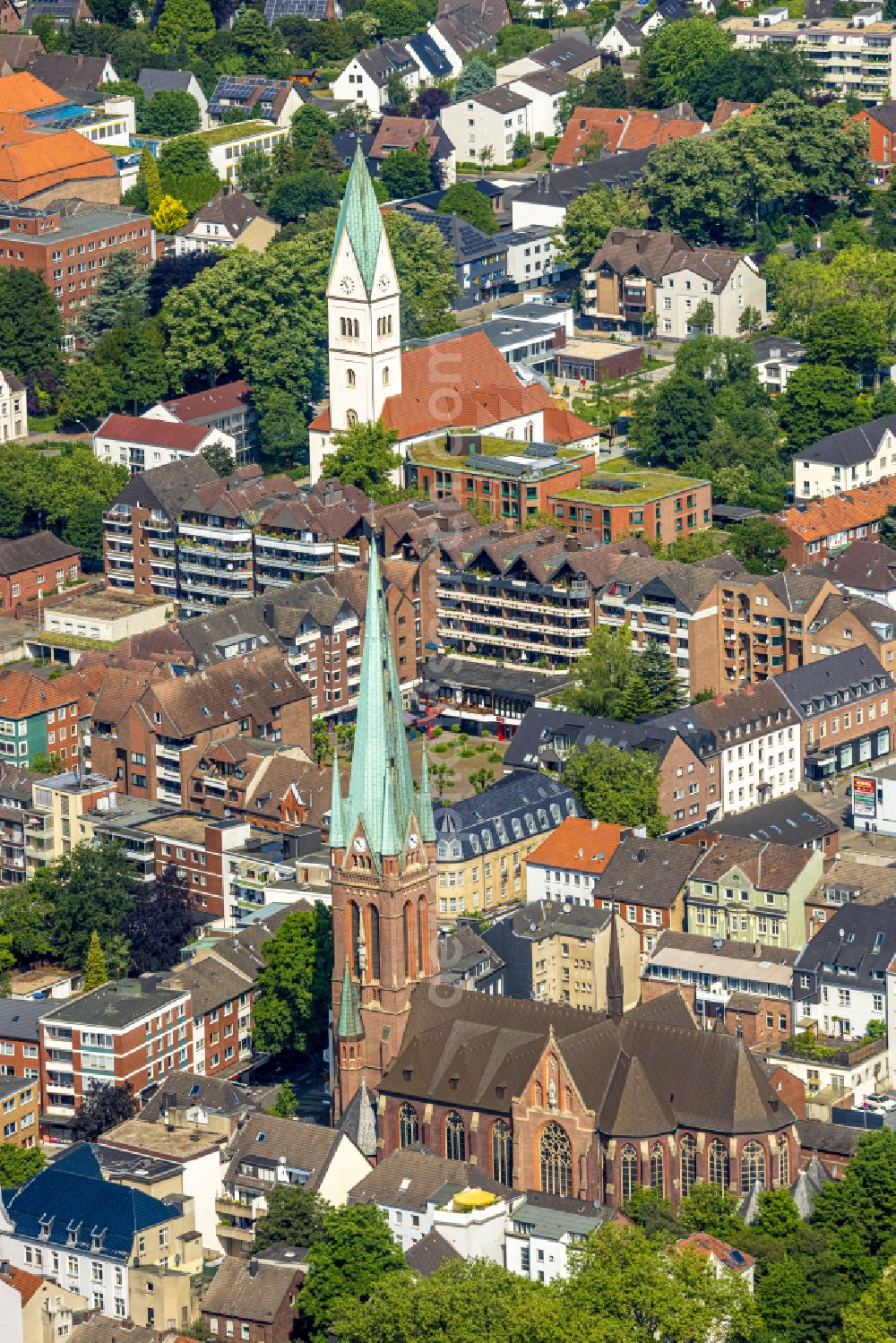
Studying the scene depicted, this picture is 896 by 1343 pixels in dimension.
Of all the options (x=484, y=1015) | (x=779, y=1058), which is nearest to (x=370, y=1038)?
(x=484, y=1015)

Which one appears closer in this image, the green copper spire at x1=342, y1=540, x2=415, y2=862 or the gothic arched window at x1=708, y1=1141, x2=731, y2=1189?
the gothic arched window at x1=708, y1=1141, x2=731, y2=1189

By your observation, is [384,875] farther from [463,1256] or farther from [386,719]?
[463,1256]

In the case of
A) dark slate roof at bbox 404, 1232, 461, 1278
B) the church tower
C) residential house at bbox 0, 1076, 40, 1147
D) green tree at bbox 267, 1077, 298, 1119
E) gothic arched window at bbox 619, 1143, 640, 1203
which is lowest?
residential house at bbox 0, 1076, 40, 1147

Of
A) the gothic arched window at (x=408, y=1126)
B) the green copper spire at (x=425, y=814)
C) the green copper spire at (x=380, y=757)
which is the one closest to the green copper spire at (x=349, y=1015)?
the gothic arched window at (x=408, y=1126)

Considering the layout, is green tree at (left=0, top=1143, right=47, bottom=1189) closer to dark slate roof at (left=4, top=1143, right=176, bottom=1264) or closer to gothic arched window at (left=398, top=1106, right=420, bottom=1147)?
dark slate roof at (left=4, top=1143, right=176, bottom=1264)

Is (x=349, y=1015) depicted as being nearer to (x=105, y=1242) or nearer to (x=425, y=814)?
(x=425, y=814)

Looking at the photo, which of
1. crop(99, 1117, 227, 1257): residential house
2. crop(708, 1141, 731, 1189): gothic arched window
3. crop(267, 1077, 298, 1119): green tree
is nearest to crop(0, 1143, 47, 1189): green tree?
crop(99, 1117, 227, 1257): residential house

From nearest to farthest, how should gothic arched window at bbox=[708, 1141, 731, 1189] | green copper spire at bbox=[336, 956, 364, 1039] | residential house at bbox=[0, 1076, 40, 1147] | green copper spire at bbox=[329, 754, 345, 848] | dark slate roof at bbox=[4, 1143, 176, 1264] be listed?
1. dark slate roof at bbox=[4, 1143, 176, 1264]
2. gothic arched window at bbox=[708, 1141, 731, 1189]
3. green copper spire at bbox=[336, 956, 364, 1039]
4. green copper spire at bbox=[329, 754, 345, 848]
5. residential house at bbox=[0, 1076, 40, 1147]
